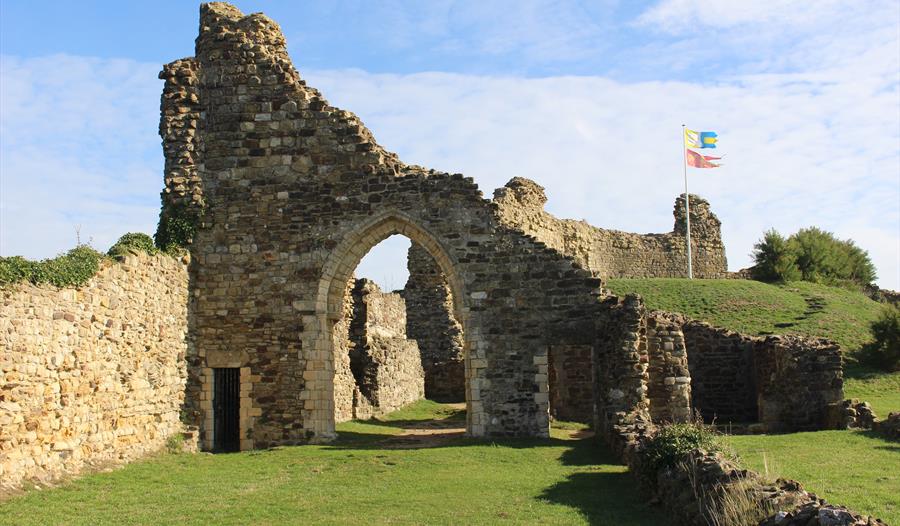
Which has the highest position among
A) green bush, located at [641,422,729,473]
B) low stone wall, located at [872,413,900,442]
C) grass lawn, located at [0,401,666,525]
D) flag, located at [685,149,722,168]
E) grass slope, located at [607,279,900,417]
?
flag, located at [685,149,722,168]

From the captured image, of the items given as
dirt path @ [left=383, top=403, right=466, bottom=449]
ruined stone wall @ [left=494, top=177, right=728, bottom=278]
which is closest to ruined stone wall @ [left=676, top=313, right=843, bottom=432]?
dirt path @ [left=383, top=403, right=466, bottom=449]

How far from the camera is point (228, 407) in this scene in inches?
776

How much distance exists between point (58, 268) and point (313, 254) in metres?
6.36

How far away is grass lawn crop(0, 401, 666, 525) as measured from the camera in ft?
35.4

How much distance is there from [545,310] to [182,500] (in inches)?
365

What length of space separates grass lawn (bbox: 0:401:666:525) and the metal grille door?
192 cm

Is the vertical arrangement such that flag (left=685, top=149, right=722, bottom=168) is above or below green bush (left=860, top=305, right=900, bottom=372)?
above

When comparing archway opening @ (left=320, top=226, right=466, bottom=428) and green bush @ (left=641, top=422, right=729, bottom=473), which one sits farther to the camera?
archway opening @ (left=320, top=226, right=466, bottom=428)

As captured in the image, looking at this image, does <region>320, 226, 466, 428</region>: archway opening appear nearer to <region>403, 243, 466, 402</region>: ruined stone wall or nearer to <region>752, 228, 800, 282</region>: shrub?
<region>403, 243, 466, 402</region>: ruined stone wall

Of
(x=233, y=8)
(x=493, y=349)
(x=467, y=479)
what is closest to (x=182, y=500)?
(x=467, y=479)

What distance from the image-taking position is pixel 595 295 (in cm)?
1895

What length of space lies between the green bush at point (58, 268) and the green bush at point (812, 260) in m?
→ 28.8

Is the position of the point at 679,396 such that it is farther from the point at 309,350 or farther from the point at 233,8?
the point at 233,8

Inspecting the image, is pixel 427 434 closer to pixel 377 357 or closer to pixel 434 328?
pixel 377 357
